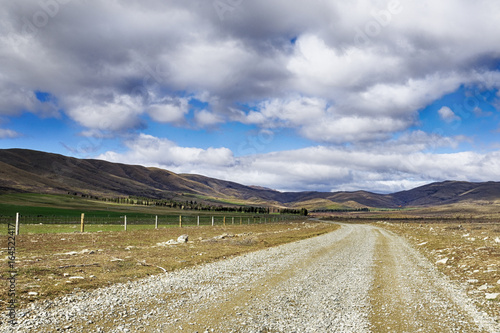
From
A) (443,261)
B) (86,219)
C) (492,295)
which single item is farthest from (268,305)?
(86,219)

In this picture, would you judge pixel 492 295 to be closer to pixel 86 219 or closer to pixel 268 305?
pixel 268 305

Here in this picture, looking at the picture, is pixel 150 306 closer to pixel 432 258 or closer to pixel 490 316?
pixel 490 316

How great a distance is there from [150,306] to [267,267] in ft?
32.9

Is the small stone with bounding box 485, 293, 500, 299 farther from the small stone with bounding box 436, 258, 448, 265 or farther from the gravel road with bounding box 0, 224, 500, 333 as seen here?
the small stone with bounding box 436, 258, 448, 265

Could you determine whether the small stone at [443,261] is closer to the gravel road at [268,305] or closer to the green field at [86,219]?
the gravel road at [268,305]

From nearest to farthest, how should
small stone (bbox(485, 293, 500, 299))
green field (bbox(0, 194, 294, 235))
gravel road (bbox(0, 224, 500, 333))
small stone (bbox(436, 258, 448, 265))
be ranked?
gravel road (bbox(0, 224, 500, 333)) → small stone (bbox(485, 293, 500, 299)) → small stone (bbox(436, 258, 448, 265)) → green field (bbox(0, 194, 294, 235))

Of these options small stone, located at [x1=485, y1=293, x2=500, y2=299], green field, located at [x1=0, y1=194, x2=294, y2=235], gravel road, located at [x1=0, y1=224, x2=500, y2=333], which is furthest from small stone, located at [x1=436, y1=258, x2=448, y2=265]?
green field, located at [x1=0, y1=194, x2=294, y2=235]

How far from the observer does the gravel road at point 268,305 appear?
9.72m

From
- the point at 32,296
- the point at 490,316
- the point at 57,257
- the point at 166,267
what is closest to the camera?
the point at 490,316

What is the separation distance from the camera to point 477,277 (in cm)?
1647

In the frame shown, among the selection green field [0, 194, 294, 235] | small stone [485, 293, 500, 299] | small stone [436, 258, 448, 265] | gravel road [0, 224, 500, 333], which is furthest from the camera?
green field [0, 194, 294, 235]

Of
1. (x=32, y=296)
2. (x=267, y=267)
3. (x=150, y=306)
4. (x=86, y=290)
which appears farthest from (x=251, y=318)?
(x=267, y=267)

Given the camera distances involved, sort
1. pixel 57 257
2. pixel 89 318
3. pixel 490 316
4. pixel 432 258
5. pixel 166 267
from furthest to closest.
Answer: pixel 432 258 → pixel 57 257 → pixel 166 267 → pixel 490 316 → pixel 89 318

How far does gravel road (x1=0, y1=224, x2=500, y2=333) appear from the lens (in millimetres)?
9719
